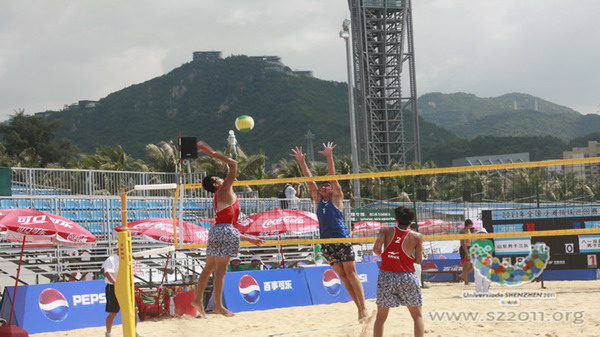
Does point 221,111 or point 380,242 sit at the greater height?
point 221,111

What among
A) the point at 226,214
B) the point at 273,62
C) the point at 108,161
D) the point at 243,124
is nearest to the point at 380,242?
the point at 226,214

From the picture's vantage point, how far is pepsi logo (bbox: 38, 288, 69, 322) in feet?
34.9

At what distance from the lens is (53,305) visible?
423 inches

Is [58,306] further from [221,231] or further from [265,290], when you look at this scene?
[221,231]

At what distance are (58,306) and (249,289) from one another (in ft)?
10.8

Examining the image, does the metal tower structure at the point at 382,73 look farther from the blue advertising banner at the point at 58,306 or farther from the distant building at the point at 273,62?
the blue advertising banner at the point at 58,306

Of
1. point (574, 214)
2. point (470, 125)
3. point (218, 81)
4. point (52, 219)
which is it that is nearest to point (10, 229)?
point (52, 219)

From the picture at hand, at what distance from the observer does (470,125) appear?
168 metres

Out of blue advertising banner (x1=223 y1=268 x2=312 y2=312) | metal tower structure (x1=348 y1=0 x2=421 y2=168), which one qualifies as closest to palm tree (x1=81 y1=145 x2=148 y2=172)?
blue advertising banner (x1=223 y1=268 x2=312 y2=312)

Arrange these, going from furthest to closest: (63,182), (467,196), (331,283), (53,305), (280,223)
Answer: (63,182) < (467,196) < (331,283) < (280,223) < (53,305)

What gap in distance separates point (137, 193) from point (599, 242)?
1232 centimetres

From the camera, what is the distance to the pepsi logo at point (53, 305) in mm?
10641

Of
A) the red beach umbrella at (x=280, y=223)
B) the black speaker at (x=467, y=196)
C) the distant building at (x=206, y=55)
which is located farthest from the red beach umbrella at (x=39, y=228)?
the distant building at (x=206, y=55)

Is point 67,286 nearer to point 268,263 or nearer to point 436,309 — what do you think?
point 436,309
